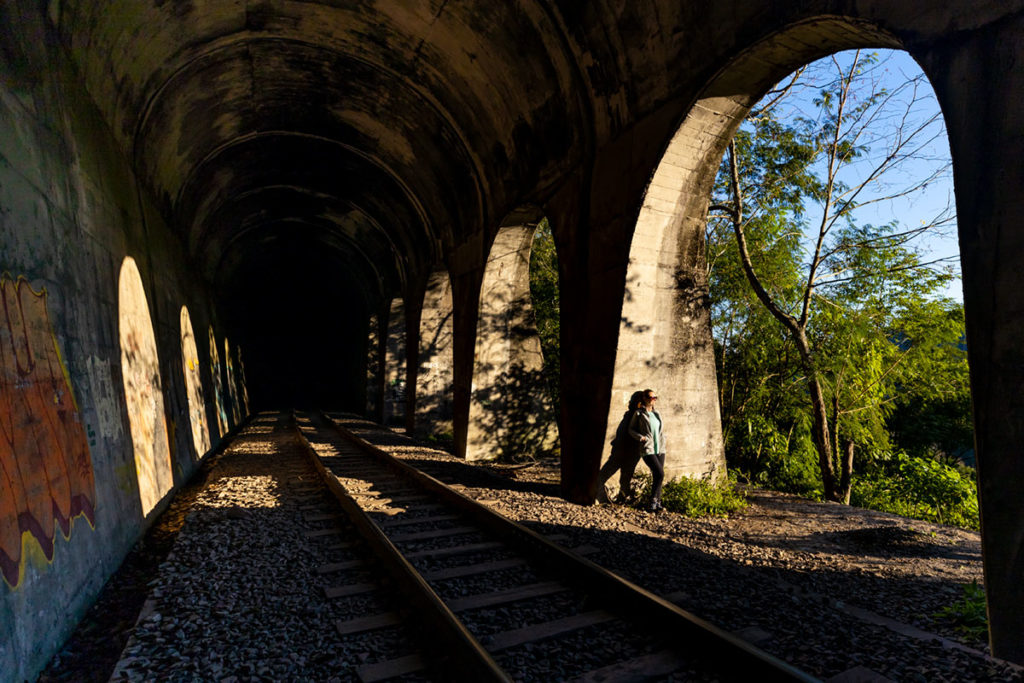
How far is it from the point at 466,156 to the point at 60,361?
8213mm

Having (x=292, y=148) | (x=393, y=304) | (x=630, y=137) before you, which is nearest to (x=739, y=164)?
(x=630, y=137)

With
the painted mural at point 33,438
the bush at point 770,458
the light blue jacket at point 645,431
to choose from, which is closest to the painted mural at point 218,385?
the painted mural at point 33,438

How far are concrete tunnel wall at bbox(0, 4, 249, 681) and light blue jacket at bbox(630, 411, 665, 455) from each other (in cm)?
537

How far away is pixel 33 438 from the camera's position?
11.5 ft

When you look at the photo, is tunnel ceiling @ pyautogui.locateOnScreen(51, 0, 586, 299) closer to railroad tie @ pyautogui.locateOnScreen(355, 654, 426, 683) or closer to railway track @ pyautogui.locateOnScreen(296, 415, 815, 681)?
railway track @ pyautogui.locateOnScreen(296, 415, 815, 681)

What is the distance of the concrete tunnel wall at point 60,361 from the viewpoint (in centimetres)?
323

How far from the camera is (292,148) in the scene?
1353 cm

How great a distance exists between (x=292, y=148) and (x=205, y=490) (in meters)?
9.10

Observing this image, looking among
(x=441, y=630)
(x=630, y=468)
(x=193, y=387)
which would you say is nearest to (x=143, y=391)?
(x=193, y=387)

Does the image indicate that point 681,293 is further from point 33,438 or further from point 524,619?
point 33,438

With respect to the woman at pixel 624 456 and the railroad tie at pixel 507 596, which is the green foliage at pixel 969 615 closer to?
the railroad tie at pixel 507 596

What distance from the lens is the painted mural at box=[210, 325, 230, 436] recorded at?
15797 millimetres

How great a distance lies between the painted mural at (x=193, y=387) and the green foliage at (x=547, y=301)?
7862mm

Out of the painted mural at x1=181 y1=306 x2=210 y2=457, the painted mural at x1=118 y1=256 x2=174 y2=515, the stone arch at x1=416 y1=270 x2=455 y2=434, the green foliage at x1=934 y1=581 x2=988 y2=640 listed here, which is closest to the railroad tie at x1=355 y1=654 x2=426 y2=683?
the green foliage at x1=934 y1=581 x2=988 y2=640
